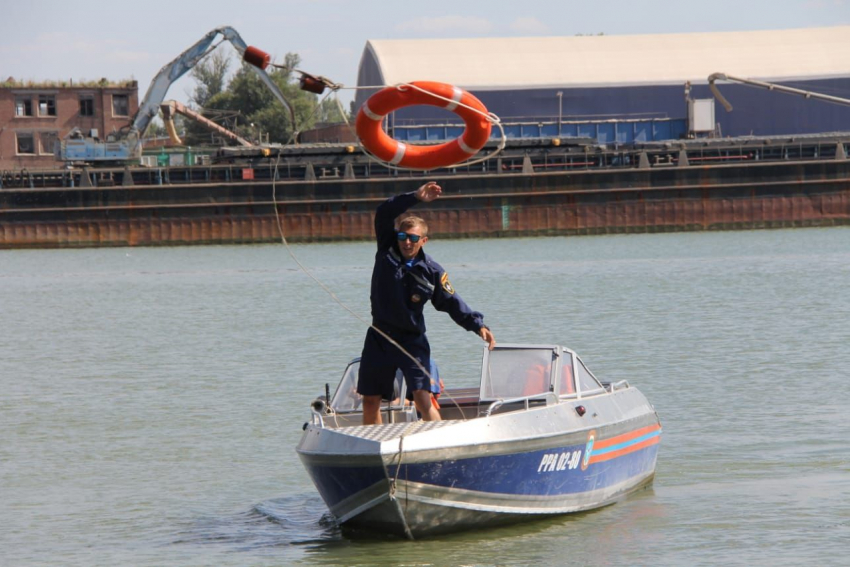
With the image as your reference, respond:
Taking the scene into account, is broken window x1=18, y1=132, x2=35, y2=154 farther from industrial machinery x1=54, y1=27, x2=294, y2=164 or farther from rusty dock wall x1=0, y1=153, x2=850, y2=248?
rusty dock wall x1=0, y1=153, x2=850, y2=248

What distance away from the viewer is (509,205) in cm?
5666

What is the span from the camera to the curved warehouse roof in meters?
72.8

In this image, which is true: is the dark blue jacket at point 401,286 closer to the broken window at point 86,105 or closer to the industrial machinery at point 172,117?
the industrial machinery at point 172,117

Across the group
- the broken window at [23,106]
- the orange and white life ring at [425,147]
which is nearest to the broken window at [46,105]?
the broken window at [23,106]

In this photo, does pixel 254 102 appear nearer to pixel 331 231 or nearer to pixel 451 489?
pixel 331 231

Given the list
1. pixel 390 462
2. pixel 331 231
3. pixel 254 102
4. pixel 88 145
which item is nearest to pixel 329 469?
pixel 390 462

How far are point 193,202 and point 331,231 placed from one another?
20.7ft

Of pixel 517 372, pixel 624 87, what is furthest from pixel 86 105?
pixel 517 372

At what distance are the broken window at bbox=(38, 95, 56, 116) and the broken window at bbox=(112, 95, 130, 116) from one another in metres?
3.52

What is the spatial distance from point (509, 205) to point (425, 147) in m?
45.0

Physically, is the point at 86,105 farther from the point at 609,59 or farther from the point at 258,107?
the point at 258,107

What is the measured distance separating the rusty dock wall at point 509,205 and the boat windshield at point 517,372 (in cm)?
4559

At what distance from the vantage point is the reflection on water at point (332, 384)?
33.9 ft

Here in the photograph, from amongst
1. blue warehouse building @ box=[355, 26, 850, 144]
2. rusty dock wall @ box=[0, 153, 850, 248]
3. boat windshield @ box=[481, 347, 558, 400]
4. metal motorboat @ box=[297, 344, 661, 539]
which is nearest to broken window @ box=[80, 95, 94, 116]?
blue warehouse building @ box=[355, 26, 850, 144]
